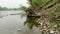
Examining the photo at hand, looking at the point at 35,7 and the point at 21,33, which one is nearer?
the point at 21,33

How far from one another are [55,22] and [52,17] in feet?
1.81

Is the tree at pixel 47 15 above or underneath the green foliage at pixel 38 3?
underneath

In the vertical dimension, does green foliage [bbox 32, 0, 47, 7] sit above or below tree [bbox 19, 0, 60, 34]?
above

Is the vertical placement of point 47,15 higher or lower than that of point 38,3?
lower

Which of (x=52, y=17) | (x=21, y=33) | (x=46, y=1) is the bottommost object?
(x=21, y=33)

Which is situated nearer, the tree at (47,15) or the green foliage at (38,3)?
the tree at (47,15)

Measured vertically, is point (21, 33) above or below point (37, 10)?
below

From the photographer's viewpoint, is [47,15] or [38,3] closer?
[47,15]

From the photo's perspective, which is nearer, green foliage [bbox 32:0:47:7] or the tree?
the tree

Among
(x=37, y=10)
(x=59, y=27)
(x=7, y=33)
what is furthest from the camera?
(x=37, y=10)

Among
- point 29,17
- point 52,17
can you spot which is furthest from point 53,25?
point 29,17

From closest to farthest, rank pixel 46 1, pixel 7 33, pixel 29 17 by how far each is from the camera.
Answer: pixel 7 33
pixel 46 1
pixel 29 17

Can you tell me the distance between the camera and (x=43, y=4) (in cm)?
862

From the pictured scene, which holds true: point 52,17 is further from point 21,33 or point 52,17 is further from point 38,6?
point 38,6
